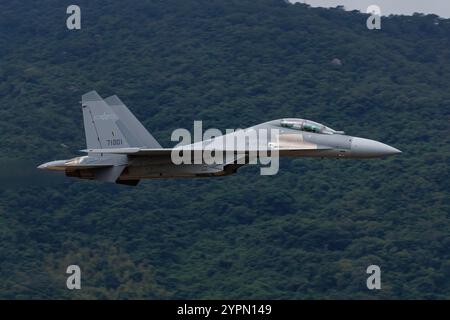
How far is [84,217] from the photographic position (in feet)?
205

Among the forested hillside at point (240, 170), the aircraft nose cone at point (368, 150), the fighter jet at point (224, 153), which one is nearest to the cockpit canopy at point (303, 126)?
the fighter jet at point (224, 153)

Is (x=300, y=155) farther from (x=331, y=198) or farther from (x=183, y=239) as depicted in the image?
(x=331, y=198)

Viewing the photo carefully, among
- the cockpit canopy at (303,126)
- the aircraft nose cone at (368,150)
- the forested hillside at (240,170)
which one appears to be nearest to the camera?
the aircraft nose cone at (368,150)

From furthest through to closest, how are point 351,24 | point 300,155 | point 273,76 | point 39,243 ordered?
1. point 351,24
2. point 273,76
3. point 39,243
4. point 300,155

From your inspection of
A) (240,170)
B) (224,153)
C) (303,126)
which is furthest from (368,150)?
(240,170)

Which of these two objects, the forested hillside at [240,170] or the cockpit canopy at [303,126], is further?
the forested hillside at [240,170]

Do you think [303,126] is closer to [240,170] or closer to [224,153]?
[224,153]

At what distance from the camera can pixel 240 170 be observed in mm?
69562

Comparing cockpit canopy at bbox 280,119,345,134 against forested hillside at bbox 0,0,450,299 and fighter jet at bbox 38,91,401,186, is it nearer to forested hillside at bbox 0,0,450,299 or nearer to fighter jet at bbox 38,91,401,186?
fighter jet at bbox 38,91,401,186

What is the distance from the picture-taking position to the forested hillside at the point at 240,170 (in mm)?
55875

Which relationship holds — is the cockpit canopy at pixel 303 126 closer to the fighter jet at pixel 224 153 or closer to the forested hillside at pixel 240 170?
the fighter jet at pixel 224 153

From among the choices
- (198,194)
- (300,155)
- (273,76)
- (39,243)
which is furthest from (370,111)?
(300,155)

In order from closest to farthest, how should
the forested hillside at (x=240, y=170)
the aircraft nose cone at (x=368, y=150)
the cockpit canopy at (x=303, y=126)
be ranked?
1. the aircraft nose cone at (x=368, y=150)
2. the cockpit canopy at (x=303, y=126)
3. the forested hillside at (x=240, y=170)

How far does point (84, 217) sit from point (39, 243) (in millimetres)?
3663
